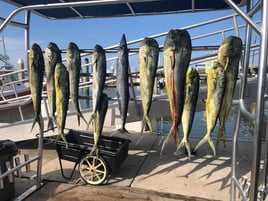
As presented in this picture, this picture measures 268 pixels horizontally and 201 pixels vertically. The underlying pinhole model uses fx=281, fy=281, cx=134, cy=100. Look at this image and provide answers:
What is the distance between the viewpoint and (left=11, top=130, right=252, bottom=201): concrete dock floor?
356 cm

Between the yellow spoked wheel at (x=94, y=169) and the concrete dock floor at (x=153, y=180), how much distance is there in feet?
0.28

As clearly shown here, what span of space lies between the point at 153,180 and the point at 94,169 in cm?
85

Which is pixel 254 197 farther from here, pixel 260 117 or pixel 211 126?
pixel 211 126

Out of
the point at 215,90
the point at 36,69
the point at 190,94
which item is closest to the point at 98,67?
the point at 36,69

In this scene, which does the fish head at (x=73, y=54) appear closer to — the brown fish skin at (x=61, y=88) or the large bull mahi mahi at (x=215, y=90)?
the brown fish skin at (x=61, y=88)

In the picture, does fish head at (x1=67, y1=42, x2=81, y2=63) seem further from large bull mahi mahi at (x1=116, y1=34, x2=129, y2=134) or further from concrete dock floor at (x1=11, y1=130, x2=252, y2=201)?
concrete dock floor at (x1=11, y1=130, x2=252, y2=201)

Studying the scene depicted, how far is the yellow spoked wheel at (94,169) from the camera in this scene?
3805 millimetres

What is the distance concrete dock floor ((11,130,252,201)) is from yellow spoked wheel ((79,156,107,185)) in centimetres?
9

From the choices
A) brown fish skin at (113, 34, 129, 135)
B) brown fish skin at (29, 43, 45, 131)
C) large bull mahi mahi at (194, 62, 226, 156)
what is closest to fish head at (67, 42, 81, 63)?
brown fish skin at (29, 43, 45, 131)

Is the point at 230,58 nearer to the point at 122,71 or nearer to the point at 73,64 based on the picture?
the point at 122,71

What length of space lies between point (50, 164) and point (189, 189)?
2353mm

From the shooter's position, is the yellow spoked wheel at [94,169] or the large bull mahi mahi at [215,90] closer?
the large bull mahi mahi at [215,90]

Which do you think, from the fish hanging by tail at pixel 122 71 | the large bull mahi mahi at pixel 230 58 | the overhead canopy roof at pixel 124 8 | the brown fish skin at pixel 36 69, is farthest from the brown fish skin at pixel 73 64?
the large bull mahi mahi at pixel 230 58

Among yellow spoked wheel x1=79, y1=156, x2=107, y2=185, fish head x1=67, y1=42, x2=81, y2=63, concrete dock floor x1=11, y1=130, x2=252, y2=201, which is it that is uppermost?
fish head x1=67, y1=42, x2=81, y2=63
